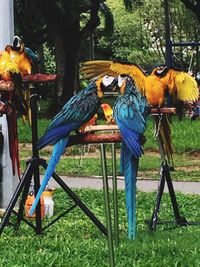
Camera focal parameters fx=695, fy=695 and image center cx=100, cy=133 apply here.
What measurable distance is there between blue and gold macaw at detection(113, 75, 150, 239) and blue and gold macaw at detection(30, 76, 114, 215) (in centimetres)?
15

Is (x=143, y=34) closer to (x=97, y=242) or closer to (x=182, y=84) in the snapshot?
(x=182, y=84)

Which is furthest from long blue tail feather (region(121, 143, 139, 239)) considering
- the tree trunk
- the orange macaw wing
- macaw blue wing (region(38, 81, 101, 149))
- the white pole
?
the tree trunk

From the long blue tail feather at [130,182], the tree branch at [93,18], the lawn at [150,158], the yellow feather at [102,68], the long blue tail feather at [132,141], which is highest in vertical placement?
the tree branch at [93,18]

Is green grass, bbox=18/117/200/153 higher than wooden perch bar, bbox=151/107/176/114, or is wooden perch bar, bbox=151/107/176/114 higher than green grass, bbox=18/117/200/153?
wooden perch bar, bbox=151/107/176/114

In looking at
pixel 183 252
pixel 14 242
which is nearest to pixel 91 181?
pixel 14 242

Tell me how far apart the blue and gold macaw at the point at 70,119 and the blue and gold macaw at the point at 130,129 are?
0.15 metres

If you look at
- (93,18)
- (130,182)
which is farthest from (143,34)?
(130,182)

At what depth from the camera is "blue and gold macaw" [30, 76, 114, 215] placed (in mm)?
4590

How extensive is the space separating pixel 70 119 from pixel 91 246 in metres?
1.29

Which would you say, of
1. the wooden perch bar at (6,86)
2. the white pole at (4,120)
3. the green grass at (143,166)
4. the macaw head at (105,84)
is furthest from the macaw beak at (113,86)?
the green grass at (143,166)

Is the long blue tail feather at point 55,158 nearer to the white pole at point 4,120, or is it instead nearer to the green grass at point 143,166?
the white pole at point 4,120

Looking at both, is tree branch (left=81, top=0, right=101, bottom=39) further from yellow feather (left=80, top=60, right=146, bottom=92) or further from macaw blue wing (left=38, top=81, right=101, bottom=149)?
macaw blue wing (left=38, top=81, right=101, bottom=149)

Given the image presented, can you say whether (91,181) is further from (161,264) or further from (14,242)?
(161,264)

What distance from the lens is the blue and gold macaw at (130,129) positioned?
4.54 metres
